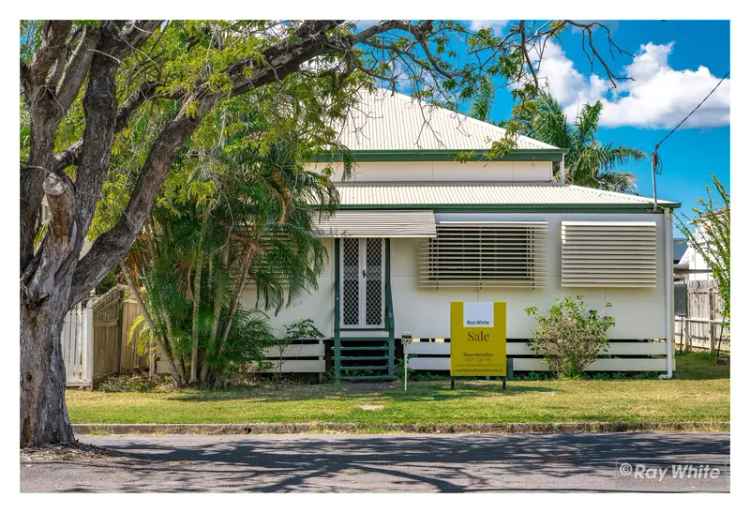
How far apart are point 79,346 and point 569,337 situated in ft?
29.4

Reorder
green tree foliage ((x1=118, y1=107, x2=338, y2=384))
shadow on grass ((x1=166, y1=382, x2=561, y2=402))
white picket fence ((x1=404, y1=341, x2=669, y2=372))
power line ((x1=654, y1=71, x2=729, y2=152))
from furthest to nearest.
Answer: white picket fence ((x1=404, y1=341, x2=669, y2=372)) < green tree foliage ((x1=118, y1=107, x2=338, y2=384)) < shadow on grass ((x1=166, y1=382, x2=561, y2=402)) < power line ((x1=654, y1=71, x2=729, y2=152))

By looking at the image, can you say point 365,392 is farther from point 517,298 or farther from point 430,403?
point 517,298

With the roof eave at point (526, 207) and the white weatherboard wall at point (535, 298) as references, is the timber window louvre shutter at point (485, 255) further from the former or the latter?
the roof eave at point (526, 207)

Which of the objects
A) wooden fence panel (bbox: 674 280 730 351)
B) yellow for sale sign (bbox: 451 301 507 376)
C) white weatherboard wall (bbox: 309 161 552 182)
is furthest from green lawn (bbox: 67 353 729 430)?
wooden fence panel (bbox: 674 280 730 351)

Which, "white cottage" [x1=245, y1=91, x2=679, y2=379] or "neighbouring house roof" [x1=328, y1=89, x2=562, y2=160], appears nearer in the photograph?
"white cottage" [x1=245, y1=91, x2=679, y2=379]

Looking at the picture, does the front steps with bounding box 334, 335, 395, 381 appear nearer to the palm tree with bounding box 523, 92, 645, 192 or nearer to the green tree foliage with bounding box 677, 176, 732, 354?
the green tree foliage with bounding box 677, 176, 732, 354

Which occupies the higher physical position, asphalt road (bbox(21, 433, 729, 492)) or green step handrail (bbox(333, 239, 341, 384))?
green step handrail (bbox(333, 239, 341, 384))

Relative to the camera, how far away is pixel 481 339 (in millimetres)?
15484

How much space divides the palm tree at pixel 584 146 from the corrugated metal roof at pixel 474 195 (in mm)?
10185

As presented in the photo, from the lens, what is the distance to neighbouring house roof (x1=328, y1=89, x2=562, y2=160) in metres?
19.9

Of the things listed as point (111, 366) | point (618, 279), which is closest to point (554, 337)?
point (618, 279)

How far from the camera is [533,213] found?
18000 millimetres

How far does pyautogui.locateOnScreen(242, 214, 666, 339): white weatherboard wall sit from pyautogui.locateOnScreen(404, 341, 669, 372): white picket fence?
0.22 meters
